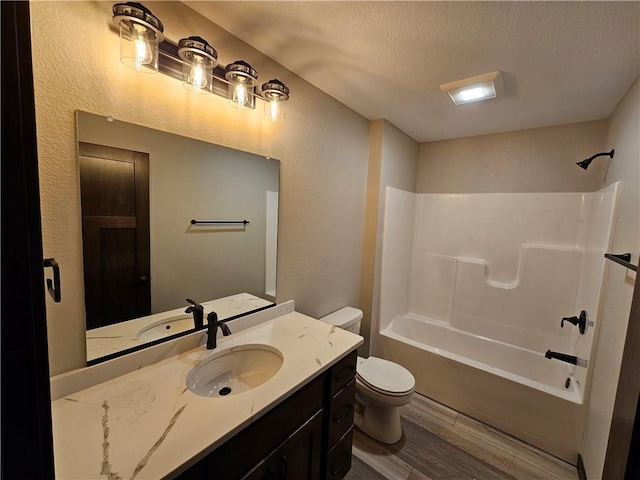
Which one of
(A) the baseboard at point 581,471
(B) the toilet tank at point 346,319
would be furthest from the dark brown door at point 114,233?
(A) the baseboard at point 581,471

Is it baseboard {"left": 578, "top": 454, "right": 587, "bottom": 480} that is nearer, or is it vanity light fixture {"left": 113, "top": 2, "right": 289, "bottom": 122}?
vanity light fixture {"left": 113, "top": 2, "right": 289, "bottom": 122}

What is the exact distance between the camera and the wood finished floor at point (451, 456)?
1689 millimetres

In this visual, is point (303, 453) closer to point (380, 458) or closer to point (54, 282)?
point (380, 458)

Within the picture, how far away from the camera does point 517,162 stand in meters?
2.55

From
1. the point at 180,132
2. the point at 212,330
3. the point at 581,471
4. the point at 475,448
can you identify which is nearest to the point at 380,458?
the point at 475,448

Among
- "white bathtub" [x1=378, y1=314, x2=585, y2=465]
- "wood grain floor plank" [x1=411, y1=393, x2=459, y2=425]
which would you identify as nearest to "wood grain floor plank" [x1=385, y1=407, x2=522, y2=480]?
"wood grain floor plank" [x1=411, y1=393, x2=459, y2=425]

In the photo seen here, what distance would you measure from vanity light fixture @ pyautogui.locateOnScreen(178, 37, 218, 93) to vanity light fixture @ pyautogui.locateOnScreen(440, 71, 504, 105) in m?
1.40

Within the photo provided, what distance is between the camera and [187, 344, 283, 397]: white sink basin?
4.04 ft

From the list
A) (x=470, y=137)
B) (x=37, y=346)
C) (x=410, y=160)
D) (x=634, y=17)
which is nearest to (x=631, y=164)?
(x=634, y=17)

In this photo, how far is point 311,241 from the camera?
198cm

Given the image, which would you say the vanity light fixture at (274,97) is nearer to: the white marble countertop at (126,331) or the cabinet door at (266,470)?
the white marble countertop at (126,331)

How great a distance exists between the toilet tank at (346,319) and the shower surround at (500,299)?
452mm

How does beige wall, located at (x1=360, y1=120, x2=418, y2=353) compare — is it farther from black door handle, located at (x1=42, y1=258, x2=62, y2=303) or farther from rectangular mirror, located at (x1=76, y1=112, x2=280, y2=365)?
black door handle, located at (x1=42, y1=258, x2=62, y2=303)

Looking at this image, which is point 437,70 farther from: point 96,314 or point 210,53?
point 96,314
